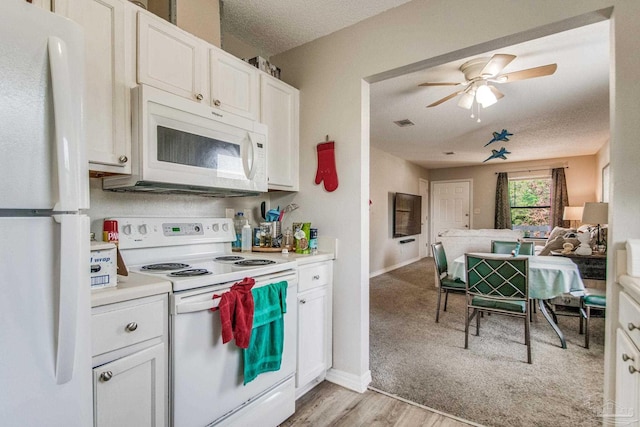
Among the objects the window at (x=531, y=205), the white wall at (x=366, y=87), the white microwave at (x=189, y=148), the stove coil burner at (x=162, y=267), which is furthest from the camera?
the window at (x=531, y=205)

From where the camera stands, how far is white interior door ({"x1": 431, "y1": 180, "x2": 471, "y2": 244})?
8.15 meters

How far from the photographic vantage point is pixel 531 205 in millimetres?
7422

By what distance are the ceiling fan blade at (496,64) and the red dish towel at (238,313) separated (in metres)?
2.43

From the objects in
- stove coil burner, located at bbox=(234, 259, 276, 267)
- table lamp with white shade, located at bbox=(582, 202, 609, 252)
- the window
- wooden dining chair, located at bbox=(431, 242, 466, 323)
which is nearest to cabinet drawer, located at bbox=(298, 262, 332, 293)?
stove coil burner, located at bbox=(234, 259, 276, 267)

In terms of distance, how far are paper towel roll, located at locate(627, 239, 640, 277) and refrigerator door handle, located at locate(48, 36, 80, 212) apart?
1.93 metres

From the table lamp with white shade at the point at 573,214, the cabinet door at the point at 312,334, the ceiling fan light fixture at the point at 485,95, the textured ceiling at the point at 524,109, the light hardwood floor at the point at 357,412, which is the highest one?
the textured ceiling at the point at 524,109

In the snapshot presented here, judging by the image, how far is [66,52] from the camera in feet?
2.68

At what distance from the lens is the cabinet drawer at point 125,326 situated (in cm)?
108

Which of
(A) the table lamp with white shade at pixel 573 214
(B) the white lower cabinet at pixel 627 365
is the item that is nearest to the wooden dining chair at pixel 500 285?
(B) the white lower cabinet at pixel 627 365

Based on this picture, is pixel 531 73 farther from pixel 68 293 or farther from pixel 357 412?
pixel 68 293

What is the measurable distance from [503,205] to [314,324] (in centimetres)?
712

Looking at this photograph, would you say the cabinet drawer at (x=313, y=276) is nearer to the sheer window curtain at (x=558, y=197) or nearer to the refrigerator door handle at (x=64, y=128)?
the refrigerator door handle at (x=64, y=128)

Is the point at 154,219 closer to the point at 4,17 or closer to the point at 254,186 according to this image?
the point at 254,186

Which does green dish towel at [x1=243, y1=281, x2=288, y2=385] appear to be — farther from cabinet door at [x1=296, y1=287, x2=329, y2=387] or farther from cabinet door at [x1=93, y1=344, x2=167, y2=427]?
cabinet door at [x1=93, y1=344, x2=167, y2=427]
